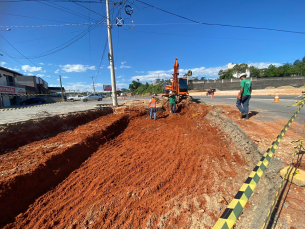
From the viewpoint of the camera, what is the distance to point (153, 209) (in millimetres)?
2645

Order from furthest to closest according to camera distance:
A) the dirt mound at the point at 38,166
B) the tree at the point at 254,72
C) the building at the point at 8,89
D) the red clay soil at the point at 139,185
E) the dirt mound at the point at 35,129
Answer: the tree at the point at 254,72 → the building at the point at 8,89 → the dirt mound at the point at 35,129 → the dirt mound at the point at 38,166 → the red clay soil at the point at 139,185

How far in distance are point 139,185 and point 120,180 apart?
20.0 inches

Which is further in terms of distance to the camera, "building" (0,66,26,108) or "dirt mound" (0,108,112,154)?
"building" (0,66,26,108)

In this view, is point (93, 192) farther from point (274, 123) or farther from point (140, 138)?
point (274, 123)

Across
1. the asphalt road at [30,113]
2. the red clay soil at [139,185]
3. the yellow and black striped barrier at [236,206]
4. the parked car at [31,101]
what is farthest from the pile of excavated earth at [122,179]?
the parked car at [31,101]

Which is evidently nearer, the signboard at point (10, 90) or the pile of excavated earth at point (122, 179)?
the pile of excavated earth at point (122, 179)

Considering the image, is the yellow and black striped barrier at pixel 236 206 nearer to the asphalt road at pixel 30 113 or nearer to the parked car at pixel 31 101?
the asphalt road at pixel 30 113

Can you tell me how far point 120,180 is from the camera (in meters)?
3.44

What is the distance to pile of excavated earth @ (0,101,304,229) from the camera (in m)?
2.52

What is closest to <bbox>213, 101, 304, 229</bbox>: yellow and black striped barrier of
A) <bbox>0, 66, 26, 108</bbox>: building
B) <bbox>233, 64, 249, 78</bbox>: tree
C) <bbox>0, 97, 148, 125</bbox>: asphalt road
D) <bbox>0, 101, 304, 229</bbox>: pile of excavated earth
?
<bbox>0, 101, 304, 229</bbox>: pile of excavated earth

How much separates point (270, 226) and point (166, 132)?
4786 millimetres

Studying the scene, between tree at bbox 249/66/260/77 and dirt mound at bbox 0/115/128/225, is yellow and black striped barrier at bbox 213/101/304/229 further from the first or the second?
tree at bbox 249/66/260/77

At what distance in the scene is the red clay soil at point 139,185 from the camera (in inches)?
99.2

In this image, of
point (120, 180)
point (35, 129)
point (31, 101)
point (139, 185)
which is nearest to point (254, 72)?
point (139, 185)
